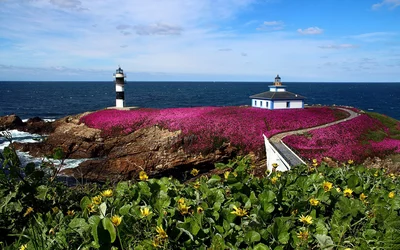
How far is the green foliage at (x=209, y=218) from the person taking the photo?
94.2 inches

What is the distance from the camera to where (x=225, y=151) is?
27.9 meters

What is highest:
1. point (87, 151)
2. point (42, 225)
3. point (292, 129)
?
point (42, 225)

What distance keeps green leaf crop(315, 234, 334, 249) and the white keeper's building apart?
3406 cm

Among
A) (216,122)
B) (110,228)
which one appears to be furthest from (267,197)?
(216,122)

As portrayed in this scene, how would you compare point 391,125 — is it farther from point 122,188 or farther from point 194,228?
point 194,228

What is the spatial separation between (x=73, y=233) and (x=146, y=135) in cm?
2963

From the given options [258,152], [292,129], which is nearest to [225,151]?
[258,152]

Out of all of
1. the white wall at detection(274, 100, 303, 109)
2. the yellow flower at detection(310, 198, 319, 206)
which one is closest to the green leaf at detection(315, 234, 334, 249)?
the yellow flower at detection(310, 198, 319, 206)

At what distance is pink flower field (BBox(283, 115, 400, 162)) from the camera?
80.4 feet

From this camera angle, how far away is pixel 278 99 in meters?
36.0

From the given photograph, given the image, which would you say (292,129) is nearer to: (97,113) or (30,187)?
(97,113)

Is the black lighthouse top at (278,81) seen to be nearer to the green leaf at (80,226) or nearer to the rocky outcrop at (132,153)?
the rocky outcrop at (132,153)

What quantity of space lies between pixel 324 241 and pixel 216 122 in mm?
29340

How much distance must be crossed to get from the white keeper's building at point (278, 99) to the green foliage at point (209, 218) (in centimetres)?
3303
